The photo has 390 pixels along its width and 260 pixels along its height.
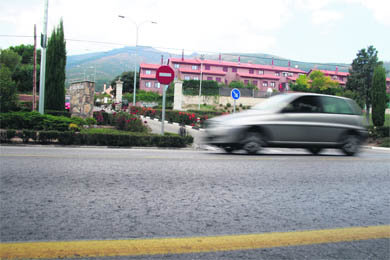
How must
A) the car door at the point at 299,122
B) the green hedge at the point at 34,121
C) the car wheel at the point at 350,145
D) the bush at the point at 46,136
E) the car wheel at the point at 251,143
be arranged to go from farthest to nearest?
the green hedge at the point at 34,121 < the bush at the point at 46,136 < the car wheel at the point at 350,145 < the car door at the point at 299,122 < the car wheel at the point at 251,143

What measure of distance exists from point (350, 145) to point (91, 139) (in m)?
7.92

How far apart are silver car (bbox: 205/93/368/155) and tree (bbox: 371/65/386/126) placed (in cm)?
2394

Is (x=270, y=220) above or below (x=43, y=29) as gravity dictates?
below

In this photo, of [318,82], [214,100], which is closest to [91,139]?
[214,100]

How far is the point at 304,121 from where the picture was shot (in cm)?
850

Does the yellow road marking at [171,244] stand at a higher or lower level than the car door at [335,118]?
lower

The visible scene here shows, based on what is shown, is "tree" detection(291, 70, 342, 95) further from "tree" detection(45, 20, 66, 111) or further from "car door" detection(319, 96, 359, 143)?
"car door" detection(319, 96, 359, 143)

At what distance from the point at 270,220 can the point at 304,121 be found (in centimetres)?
616

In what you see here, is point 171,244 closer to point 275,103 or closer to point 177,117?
point 275,103

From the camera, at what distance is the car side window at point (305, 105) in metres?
8.46

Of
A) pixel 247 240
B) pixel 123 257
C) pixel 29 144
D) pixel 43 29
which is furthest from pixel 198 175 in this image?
pixel 43 29

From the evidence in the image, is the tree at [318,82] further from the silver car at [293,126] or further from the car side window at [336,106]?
the silver car at [293,126]

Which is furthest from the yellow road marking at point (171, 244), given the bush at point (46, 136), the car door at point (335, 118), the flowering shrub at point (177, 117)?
the flowering shrub at point (177, 117)

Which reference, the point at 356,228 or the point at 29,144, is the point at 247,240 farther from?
the point at 29,144
